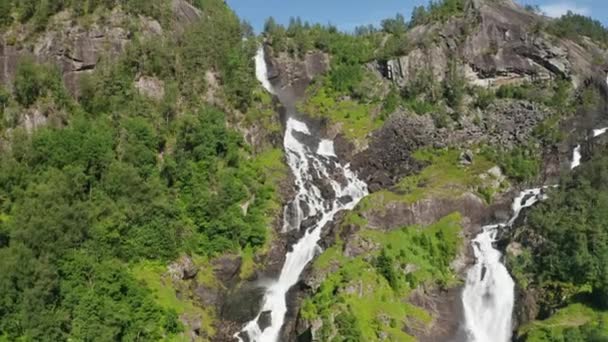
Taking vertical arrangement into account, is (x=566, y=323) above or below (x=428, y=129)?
below

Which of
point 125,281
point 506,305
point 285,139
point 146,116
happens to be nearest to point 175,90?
point 146,116

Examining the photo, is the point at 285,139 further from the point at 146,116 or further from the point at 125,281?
the point at 125,281

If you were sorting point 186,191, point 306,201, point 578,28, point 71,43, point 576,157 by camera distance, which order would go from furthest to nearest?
point 578,28 < point 576,157 < point 71,43 < point 306,201 < point 186,191

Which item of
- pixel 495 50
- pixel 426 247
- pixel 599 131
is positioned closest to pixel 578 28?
pixel 495 50

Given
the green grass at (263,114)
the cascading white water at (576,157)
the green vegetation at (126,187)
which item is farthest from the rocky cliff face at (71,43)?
the cascading white water at (576,157)

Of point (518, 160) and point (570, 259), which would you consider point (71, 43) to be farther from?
point (570, 259)

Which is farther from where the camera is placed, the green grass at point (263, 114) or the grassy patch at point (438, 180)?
the green grass at point (263, 114)

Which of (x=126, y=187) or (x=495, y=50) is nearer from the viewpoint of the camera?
(x=126, y=187)

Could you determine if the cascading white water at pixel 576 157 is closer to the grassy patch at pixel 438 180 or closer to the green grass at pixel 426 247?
the grassy patch at pixel 438 180
